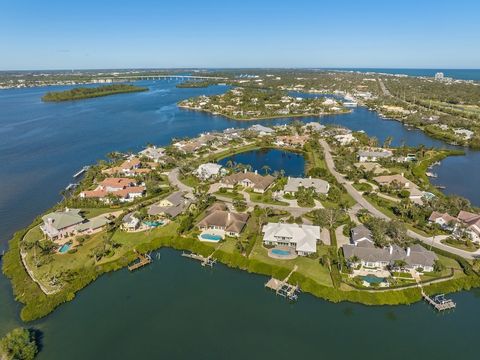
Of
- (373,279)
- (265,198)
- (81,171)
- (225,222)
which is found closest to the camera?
(373,279)

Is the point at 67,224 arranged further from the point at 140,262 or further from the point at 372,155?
the point at 372,155

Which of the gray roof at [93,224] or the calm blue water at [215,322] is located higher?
the gray roof at [93,224]

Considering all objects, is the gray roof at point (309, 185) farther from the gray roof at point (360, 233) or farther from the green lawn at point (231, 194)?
the gray roof at point (360, 233)

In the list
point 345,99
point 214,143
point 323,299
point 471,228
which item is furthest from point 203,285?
point 345,99

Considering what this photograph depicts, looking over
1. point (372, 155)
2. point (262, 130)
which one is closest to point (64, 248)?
point (372, 155)

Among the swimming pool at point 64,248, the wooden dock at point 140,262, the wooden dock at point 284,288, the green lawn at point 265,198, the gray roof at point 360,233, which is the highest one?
the gray roof at point 360,233

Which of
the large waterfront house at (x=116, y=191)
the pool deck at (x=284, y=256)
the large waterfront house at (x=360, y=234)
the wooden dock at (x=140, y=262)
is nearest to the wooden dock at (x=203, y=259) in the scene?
the wooden dock at (x=140, y=262)

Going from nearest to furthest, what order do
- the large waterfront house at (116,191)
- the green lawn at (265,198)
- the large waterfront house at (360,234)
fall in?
the large waterfront house at (360,234) < the green lawn at (265,198) < the large waterfront house at (116,191)
